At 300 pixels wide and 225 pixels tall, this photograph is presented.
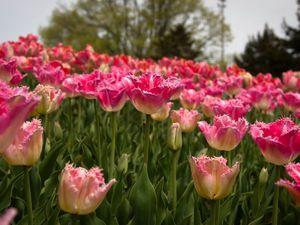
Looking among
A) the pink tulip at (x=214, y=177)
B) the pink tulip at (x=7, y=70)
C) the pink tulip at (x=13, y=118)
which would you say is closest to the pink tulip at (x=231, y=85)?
the pink tulip at (x=7, y=70)

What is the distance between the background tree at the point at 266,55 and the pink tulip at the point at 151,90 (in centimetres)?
3210

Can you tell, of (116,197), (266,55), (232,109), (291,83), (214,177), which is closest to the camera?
(214,177)

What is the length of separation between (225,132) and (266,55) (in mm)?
33684

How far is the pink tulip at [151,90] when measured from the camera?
1835mm

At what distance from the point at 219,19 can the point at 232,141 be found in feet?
125

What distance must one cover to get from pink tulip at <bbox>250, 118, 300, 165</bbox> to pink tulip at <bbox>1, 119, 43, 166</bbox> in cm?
80

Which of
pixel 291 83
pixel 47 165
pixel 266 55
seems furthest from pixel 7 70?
pixel 266 55

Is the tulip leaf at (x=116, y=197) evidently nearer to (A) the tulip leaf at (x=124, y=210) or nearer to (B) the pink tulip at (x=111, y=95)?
Answer: (A) the tulip leaf at (x=124, y=210)

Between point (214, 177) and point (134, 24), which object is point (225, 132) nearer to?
point (214, 177)

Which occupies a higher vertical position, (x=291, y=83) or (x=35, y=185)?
(x=291, y=83)

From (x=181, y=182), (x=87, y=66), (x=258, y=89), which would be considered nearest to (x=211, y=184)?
(x=181, y=182)

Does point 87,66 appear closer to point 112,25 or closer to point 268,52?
point 268,52

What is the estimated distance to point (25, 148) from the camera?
4.56ft

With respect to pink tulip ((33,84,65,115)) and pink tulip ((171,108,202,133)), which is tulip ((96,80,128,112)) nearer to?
pink tulip ((33,84,65,115))
